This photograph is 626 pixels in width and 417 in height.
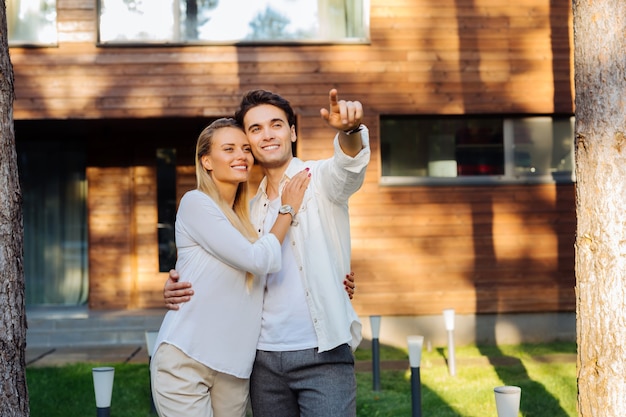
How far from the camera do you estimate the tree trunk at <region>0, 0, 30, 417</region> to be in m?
4.20

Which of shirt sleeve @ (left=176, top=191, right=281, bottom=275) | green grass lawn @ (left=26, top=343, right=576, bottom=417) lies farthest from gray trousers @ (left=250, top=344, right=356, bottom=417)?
green grass lawn @ (left=26, top=343, right=576, bottom=417)

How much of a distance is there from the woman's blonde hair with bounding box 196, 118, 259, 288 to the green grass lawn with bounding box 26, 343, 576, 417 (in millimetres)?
3921

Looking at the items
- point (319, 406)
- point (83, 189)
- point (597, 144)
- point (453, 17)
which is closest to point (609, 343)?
point (597, 144)

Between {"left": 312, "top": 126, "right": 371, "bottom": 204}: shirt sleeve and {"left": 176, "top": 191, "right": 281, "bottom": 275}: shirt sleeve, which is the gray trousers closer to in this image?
{"left": 176, "top": 191, "right": 281, "bottom": 275}: shirt sleeve

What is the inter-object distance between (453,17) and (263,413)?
8.80 meters

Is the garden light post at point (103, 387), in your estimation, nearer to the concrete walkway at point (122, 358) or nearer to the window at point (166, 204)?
the concrete walkway at point (122, 358)

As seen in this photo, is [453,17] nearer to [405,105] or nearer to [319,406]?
[405,105]

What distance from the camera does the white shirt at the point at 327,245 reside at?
3.46m

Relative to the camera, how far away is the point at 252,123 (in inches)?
144

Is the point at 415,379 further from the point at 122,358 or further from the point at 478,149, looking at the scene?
the point at 478,149

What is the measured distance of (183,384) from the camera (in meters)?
3.45

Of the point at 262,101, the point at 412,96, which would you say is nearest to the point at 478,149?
the point at 412,96

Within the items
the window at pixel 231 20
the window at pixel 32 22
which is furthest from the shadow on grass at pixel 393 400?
the window at pixel 32 22

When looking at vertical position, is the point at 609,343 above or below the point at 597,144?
below
